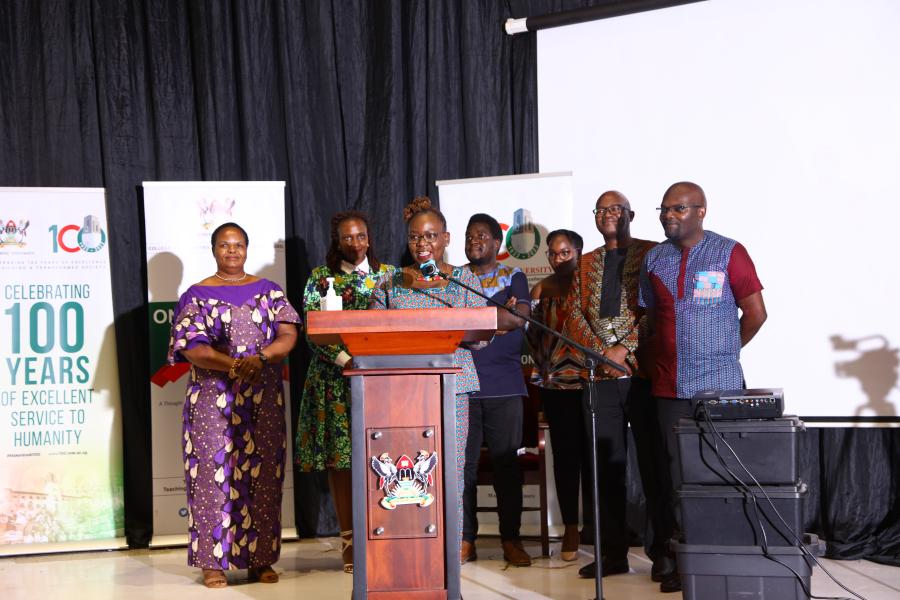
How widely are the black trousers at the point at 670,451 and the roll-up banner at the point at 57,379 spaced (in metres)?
3.16

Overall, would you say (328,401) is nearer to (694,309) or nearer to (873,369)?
(694,309)

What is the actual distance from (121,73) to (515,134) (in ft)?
7.92

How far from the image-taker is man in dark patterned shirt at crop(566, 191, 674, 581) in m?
3.93

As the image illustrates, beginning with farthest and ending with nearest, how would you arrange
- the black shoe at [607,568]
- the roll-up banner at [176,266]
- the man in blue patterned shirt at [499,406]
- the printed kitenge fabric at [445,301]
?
the roll-up banner at [176,266]
the man in blue patterned shirt at [499,406]
the black shoe at [607,568]
the printed kitenge fabric at [445,301]

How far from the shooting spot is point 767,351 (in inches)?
187

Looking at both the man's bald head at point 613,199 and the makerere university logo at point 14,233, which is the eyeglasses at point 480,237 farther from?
the makerere university logo at point 14,233

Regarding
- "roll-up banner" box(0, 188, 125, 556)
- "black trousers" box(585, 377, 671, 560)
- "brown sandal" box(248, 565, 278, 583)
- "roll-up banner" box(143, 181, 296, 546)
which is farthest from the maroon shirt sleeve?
"roll-up banner" box(0, 188, 125, 556)

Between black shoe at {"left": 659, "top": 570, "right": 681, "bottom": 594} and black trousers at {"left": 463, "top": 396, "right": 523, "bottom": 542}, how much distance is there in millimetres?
865

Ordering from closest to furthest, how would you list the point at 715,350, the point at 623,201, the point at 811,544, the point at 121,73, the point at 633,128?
the point at 811,544 → the point at 715,350 → the point at 623,201 → the point at 633,128 → the point at 121,73

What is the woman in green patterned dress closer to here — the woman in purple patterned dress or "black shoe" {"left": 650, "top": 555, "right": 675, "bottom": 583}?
the woman in purple patterned dress

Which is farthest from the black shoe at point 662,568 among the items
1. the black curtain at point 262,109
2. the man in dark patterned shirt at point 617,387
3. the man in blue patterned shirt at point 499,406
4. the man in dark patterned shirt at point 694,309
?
the black curtain at point 262,109

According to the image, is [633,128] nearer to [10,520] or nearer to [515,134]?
[515,134]

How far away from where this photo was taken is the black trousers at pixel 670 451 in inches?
141

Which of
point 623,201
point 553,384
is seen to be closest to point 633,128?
point 623,201
